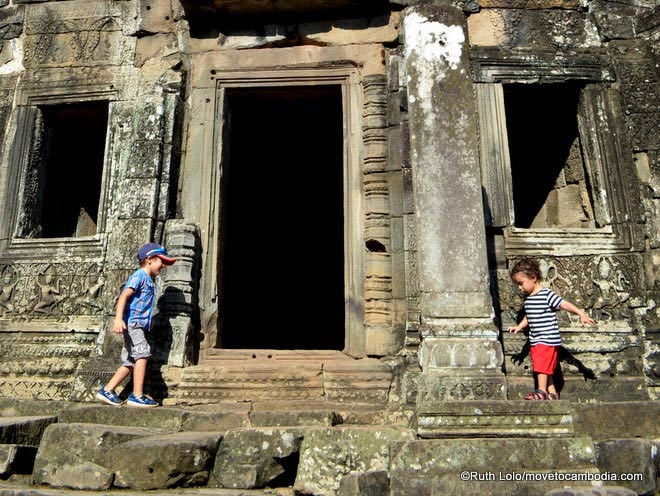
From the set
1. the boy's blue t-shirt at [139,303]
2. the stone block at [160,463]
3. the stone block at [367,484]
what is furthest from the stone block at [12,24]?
the stone block at [367,484]

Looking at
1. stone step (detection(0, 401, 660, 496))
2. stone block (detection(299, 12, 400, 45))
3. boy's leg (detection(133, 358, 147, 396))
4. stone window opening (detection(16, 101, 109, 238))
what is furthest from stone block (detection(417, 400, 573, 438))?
stone window opening (detection(16, 101, 109, 238))

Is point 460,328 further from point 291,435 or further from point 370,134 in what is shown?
point 370,134

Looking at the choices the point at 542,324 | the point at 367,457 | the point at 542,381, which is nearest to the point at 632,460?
the point at 542,381

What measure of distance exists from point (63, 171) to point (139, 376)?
361 centimetres

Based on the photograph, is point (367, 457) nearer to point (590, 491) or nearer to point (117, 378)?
point (590, 491)

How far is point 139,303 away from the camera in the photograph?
4676mm

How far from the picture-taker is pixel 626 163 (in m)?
5.78

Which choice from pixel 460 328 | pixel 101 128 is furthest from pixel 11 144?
pixel 460 328

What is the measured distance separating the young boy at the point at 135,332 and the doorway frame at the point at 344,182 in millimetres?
850

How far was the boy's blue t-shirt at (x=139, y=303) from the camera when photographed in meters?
4.65

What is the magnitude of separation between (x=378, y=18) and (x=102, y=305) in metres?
4.02

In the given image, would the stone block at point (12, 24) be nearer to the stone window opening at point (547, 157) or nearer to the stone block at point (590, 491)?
the stone window opening at point (547, 157)

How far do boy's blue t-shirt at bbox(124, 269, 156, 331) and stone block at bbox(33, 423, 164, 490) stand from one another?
1072mm

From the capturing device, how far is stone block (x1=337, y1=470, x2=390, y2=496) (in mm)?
3201
